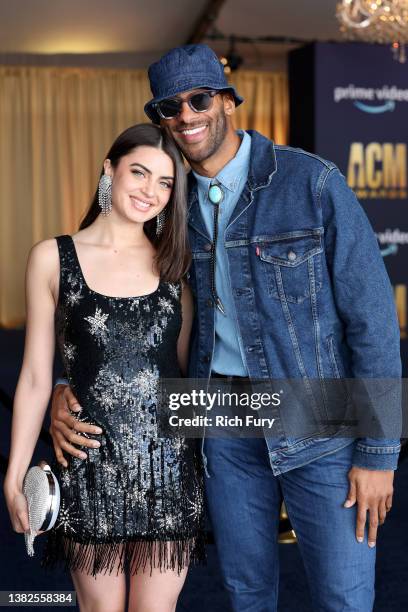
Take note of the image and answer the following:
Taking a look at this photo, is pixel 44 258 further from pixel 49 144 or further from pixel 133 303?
pixel 49 144

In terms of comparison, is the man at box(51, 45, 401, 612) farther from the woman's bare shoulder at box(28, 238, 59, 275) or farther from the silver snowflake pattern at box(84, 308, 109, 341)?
the woman's bare shoulder at box(28, 238, 59, 275)

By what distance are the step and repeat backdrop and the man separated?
484 cm

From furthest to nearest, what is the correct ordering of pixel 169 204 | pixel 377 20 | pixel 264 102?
pixel 264 102, pixel 377 20, pixel 169 204

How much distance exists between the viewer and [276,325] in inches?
75.4

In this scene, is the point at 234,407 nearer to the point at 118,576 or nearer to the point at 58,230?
the point at 118,576

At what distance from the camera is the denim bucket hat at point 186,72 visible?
6.44 ft

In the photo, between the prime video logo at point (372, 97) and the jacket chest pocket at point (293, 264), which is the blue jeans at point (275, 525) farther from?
the prime video logo at point (372, 97)

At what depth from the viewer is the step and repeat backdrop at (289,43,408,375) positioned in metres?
6.74

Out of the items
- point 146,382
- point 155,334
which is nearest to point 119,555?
point 146,382

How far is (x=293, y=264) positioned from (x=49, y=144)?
27.9ft

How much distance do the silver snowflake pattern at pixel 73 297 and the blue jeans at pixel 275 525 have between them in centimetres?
46

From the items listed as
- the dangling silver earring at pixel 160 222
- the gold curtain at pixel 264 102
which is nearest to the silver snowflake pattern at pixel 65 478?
the dangling silver earring at pixel 160 222

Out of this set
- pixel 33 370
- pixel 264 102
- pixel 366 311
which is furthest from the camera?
pixel 264 102

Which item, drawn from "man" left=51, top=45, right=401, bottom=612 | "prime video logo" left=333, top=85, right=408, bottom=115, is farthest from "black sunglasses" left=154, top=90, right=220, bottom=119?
"prime video logo" left=333, top=85, right=408, bottom=115
